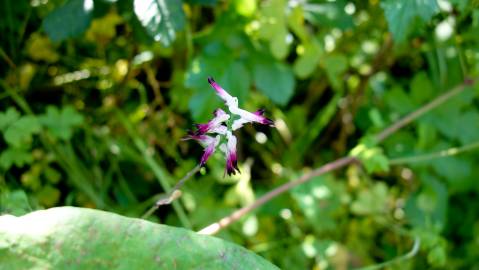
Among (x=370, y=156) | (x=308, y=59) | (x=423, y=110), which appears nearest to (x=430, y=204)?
(x=423, y=110)

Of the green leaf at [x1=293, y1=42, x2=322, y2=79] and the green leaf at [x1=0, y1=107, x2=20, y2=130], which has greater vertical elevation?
the green leaf at [x1=0, y1=107, x2=20, y2=130]

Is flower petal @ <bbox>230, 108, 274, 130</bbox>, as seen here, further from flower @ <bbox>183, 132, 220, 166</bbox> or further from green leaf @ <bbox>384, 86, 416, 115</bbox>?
green leaf @ <bbox>384, 86, 416, 115</bbox>

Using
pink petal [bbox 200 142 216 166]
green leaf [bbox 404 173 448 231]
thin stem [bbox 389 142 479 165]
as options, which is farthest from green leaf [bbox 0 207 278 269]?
green leaf [bbox 404 173 448 231]

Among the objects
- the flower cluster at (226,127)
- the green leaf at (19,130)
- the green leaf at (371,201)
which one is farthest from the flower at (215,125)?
the green leaf at (371,201)

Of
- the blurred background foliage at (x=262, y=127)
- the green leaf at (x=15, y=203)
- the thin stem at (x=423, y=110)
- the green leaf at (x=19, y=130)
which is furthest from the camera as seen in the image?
the thin stem at (x=423, y=110)

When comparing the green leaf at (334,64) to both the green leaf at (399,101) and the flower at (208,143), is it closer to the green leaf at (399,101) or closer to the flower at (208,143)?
the green leaf at (399,101)

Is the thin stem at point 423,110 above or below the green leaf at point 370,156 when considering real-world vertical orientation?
below

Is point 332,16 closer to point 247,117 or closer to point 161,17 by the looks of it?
point 161,17
